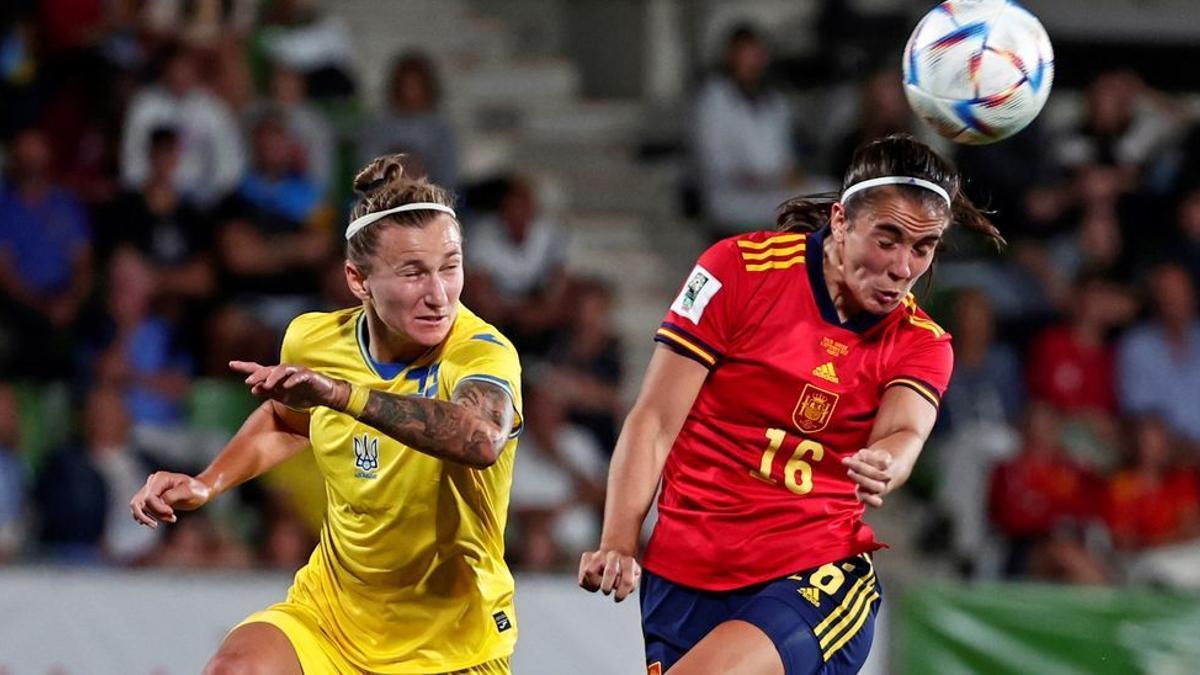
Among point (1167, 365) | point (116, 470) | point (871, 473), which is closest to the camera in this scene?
point (871, 473)

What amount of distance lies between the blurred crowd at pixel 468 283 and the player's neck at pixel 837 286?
420 centimetres

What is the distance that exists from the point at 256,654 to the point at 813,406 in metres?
1.49

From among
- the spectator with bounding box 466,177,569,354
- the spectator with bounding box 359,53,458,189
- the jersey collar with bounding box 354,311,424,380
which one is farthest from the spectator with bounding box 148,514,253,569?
the jersey collar with bounding box 354,311,424,380

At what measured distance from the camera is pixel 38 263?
9789 mm

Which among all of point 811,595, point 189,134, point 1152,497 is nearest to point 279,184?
point 189,134

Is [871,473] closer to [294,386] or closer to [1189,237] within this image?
[294,386]

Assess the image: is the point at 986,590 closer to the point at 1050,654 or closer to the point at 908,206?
the point at 1050,654

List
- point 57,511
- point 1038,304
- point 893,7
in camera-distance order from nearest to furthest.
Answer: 1. point 57,511
2. point 1038,304
3. point 893,7

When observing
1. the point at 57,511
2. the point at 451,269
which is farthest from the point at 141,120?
the point at 451,269

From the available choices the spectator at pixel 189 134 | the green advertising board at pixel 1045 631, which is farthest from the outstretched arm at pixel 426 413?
the spectator at pixel 189 134

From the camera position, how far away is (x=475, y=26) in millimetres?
12664

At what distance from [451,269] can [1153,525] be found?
6018 millimetres

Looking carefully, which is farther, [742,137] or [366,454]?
[742,137]

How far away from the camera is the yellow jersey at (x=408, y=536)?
483 centimetres
